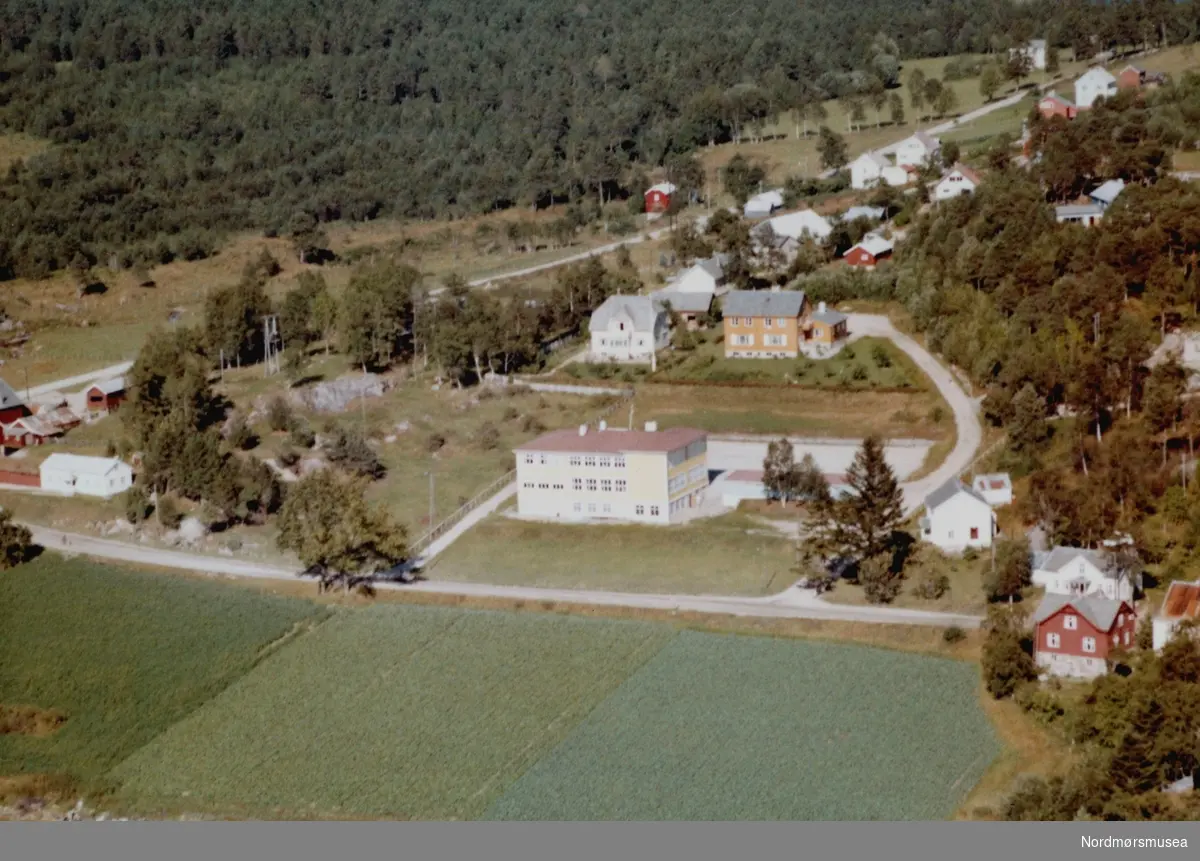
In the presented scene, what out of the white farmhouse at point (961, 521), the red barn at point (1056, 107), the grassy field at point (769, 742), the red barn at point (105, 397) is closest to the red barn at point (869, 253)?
the red barn at point (1056, 107)

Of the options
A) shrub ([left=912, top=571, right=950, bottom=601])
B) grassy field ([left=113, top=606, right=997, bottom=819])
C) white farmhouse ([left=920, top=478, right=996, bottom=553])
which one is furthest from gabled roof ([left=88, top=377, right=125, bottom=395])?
shrub ([left=912, top=571, right=950, bottom=601])

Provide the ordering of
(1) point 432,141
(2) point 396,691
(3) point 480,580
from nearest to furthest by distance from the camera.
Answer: (2) point 396,691
(3) point 480,580
(1) point 432,141

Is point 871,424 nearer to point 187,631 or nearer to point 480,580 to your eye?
point 480,580

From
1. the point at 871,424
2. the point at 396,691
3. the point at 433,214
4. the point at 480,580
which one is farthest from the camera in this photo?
the point at 433,214

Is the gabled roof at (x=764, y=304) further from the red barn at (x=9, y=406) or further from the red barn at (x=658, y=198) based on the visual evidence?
the red barn at (x=658, y=198)

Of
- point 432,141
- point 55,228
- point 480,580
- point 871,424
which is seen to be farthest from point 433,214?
point 480,580

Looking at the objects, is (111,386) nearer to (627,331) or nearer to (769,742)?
(627,331)
